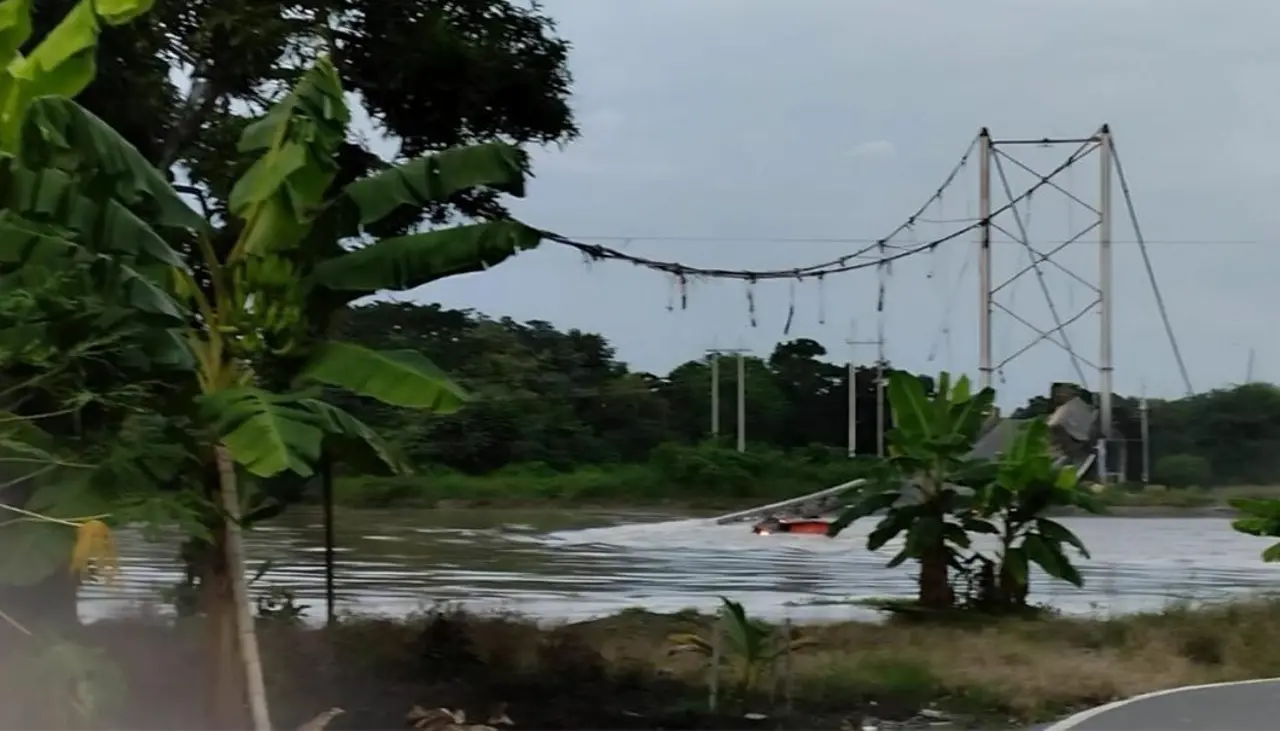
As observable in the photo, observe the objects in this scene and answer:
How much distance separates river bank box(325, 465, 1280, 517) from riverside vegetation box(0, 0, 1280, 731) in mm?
11069

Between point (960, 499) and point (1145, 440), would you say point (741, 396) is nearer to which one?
point (1145, 440)

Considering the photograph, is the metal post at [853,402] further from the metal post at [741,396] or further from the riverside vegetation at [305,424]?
the riverside vegetation at [305,424]

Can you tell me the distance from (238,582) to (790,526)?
22654 mm

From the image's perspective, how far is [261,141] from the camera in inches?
327

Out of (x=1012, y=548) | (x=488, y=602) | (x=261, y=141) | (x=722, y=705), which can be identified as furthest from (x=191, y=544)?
(x=1012, y=548)

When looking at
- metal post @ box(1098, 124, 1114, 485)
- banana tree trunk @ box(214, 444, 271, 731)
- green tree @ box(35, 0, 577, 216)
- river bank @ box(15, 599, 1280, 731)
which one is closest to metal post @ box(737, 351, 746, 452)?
metal post @ box(1098, 124, 1114, 485)

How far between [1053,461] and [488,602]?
6.16 m

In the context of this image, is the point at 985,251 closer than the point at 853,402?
Yes

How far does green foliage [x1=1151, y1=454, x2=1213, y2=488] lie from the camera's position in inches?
1211

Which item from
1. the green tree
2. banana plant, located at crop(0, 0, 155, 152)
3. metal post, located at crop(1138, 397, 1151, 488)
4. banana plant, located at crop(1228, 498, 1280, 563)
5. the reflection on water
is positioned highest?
the green tree

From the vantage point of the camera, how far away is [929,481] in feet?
47.6

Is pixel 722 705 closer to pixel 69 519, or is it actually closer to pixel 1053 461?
pixel 69 519

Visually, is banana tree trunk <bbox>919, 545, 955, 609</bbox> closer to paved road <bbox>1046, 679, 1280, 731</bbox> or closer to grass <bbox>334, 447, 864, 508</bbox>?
paved road <bbox>1046, 679, 1280, 731</bbox>

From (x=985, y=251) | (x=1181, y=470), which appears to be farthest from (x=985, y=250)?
(x=1181, y=470)
